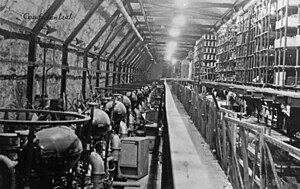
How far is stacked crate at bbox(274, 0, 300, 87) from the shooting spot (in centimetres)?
900

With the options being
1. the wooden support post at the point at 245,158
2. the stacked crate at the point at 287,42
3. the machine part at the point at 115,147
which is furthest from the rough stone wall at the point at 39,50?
the stacked crate at the point at 287,42

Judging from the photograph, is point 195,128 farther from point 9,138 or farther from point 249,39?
point 249,39

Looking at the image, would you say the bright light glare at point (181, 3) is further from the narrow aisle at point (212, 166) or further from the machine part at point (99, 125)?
the machine part at point (99, 125)

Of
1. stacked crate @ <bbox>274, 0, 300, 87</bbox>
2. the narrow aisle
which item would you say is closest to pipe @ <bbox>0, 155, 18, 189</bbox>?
the narrow aisle

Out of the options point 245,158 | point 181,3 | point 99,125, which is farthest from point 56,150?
point 181,3

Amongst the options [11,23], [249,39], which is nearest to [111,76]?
[249,39]

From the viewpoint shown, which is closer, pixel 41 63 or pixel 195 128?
pixel 41 63

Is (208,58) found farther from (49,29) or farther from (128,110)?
(49,29)

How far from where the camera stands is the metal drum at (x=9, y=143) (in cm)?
273

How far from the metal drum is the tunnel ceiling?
3066mm

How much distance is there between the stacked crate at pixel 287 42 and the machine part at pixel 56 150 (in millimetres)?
7055

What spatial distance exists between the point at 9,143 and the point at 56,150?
18.0 inches

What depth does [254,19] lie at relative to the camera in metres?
12.9

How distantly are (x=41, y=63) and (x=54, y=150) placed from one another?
4664 millimetres
